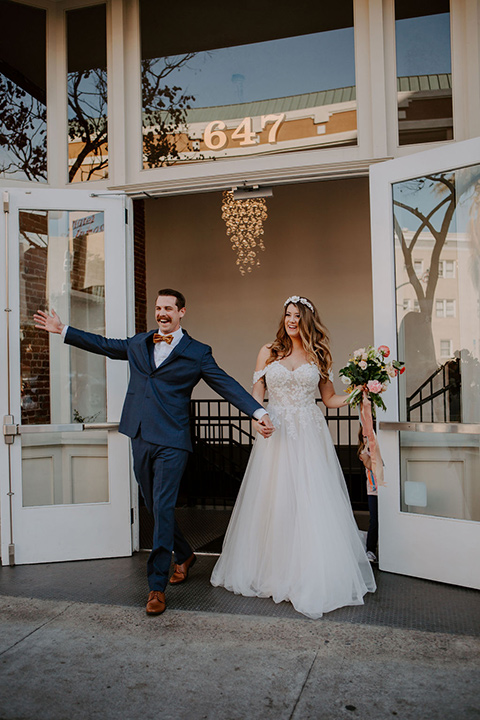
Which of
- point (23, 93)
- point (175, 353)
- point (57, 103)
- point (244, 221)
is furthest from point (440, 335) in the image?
point (244, 221)

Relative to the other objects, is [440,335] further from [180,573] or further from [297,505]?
[180,573]

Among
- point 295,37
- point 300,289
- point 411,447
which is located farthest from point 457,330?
point 300,289

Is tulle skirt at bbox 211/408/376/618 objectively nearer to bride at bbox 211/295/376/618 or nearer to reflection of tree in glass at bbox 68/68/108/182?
bride at bbox 211/295/376/618

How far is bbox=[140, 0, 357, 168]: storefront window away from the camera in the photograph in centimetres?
431

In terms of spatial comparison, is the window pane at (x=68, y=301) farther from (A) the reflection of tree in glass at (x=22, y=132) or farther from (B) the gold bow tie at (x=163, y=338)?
(B) the gold bow tie at (x=163, y=338)

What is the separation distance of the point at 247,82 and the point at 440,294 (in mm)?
2115

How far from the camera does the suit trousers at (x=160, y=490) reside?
11.6 feet

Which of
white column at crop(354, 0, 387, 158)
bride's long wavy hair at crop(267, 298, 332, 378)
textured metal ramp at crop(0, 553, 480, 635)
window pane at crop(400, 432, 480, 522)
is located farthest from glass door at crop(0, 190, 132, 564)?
window pane at crop(400, 432, 480, 522)

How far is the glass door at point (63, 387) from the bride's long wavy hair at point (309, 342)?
45.7 inches

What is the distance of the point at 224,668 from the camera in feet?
9.07

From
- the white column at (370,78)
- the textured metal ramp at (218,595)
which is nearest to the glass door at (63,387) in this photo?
the textured metal ramp at (218,595)

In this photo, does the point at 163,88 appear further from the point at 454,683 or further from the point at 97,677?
the point at 454,683

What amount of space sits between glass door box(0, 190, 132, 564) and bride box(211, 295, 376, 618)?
1091 mm

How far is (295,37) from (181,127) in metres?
1.04
